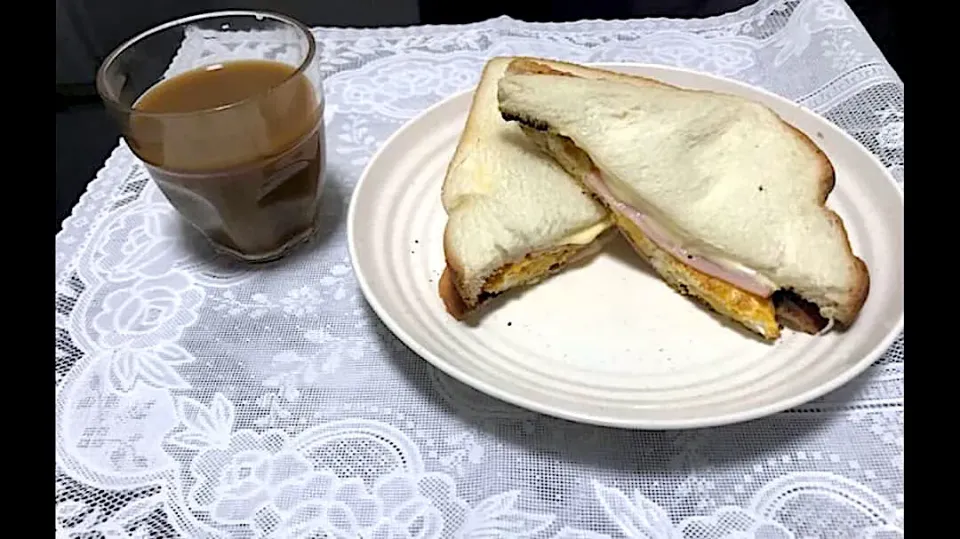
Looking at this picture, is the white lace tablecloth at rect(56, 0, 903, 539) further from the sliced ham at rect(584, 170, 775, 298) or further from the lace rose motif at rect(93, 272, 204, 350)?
the sliced ham at rect(584, 170, 775, 298)

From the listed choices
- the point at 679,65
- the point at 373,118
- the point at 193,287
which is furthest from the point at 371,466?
the point at 679,65

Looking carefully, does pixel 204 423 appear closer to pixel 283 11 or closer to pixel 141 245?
pixel 141 245

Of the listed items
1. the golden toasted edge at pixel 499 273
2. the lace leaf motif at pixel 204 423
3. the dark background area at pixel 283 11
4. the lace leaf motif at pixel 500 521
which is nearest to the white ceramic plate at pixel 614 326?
the golden toasted edge at pixel 499 273

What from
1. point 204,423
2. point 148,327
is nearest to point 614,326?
point 204,423

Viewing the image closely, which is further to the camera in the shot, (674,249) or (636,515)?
(674,249)

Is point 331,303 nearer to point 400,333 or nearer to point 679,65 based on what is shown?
point 400,333

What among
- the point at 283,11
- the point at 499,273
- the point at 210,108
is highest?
the point at 210,108

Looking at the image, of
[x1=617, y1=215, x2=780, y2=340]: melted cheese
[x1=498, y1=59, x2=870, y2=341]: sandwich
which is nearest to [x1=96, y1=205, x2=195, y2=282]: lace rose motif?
[x1=498, y1=59, x2=870, y2=341]: sandwich
